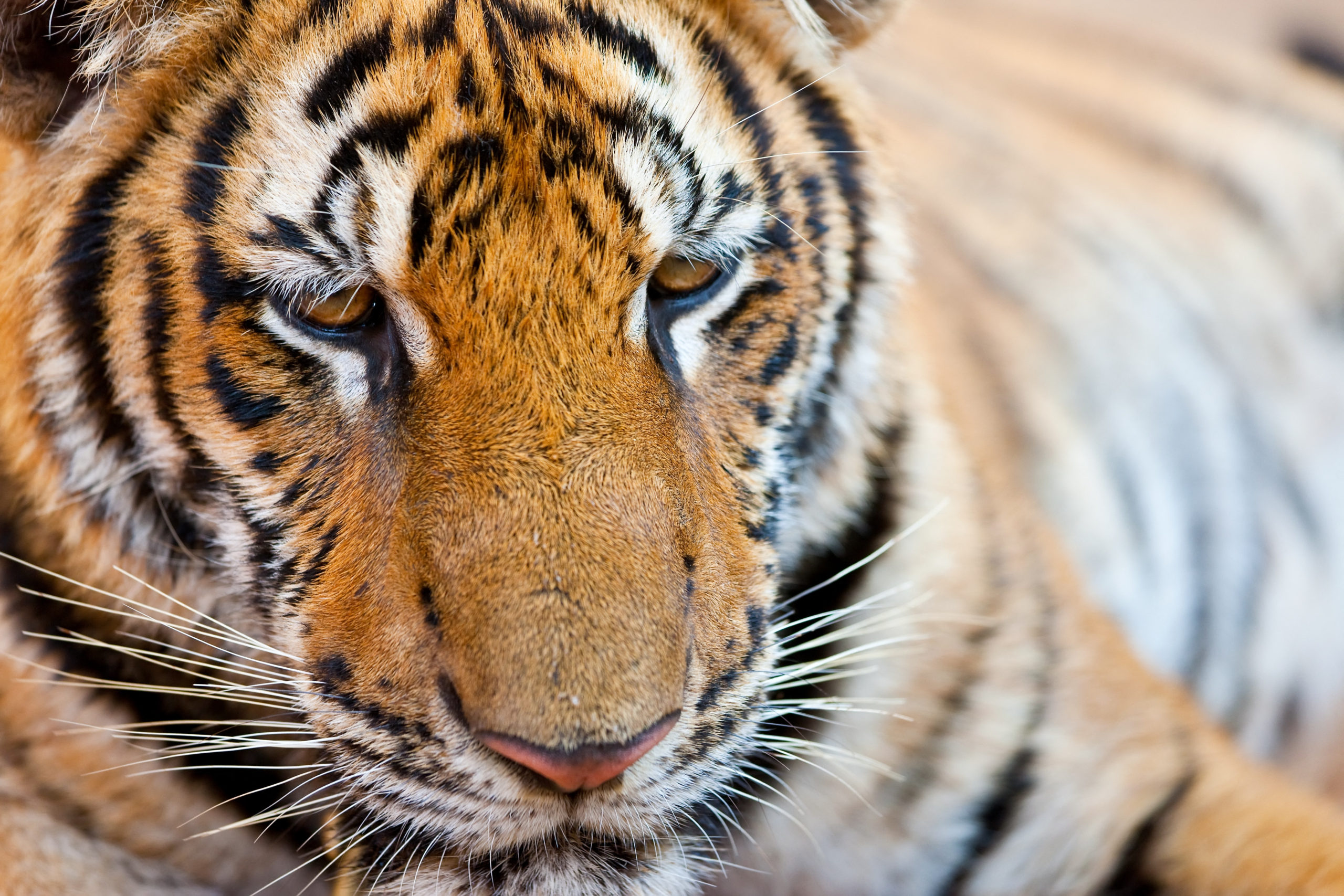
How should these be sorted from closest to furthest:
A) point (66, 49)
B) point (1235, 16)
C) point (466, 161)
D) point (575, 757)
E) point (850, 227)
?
point (575, 757) → point (466, 161) → point (66, 49) → point (850, 227) → point (1235, 16)

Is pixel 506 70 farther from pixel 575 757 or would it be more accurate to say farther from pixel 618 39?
pixel 575 757

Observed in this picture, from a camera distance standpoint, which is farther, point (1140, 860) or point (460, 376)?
point (1140, 860)

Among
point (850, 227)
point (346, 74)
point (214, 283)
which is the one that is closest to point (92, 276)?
point (214, 283)

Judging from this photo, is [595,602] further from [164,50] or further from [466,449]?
[164,50]

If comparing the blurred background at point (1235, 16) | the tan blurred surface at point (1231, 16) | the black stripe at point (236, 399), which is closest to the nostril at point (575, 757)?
the black stripe at point (236, 399)

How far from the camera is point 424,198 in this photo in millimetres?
909

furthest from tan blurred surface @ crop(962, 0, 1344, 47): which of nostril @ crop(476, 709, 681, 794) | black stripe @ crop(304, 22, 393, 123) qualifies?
nostril @ crop(476, 709, 681, 794)

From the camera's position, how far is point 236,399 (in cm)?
98

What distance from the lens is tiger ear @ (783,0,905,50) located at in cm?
115

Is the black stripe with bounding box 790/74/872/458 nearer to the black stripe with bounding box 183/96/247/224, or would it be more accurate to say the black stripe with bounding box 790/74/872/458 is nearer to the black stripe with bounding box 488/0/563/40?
the black stripe with bounding box 488/0/563/40

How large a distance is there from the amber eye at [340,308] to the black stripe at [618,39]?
0.78 feet

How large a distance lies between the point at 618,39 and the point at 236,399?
368 mm

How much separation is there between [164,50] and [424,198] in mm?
243

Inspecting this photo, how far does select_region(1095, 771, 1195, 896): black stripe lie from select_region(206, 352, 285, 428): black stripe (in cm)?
84
